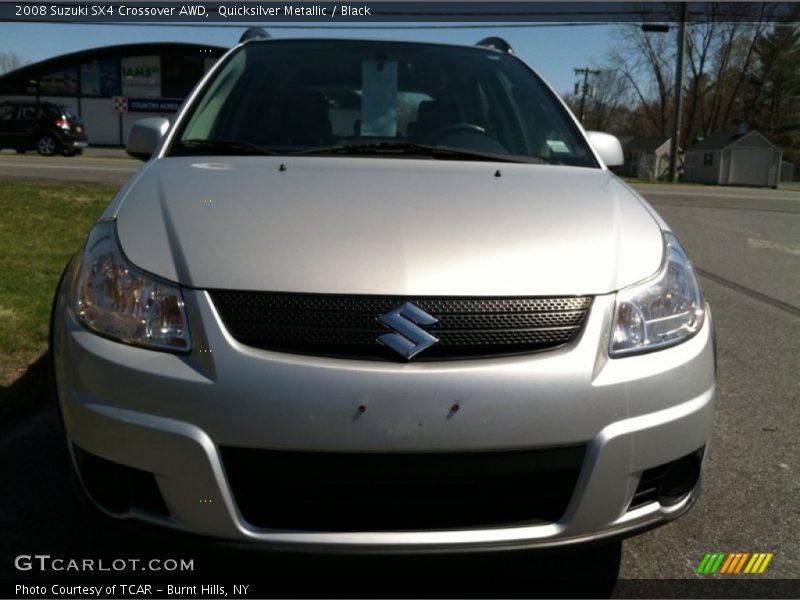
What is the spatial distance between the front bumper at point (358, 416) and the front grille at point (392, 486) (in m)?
0.02

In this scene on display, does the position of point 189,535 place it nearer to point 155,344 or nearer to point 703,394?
point 155,344

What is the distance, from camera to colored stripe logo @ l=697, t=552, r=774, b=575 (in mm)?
2307

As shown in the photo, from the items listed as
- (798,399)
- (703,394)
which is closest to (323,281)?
(703,394)

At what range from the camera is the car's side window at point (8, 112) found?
25.8 metres

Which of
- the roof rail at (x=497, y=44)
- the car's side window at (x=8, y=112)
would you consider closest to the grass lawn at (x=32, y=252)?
the roof rail at (x=497, y=44)

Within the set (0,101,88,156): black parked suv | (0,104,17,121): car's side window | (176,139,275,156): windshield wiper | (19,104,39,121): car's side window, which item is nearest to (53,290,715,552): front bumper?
(176,139,275,156): windshield wiper

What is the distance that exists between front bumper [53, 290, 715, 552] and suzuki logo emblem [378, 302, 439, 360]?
0.15ft

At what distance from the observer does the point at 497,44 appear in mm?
3928

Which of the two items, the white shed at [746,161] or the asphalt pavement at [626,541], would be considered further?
the white shed at [746,161]

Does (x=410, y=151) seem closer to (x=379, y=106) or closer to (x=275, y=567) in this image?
(x=379, y=106)

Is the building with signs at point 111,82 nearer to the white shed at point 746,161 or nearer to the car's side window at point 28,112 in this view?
the car's side window at point 28,112

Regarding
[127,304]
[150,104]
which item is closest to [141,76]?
[150,104]

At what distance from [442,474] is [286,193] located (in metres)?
0.98

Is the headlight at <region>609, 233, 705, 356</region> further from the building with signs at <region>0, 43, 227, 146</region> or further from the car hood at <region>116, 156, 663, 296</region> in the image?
the building with signs at <region>0, 43, 227, 146</region>
